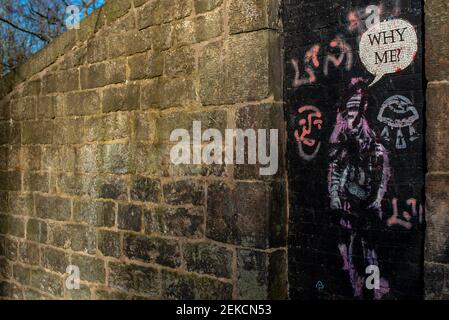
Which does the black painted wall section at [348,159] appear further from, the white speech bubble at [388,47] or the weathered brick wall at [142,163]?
the weathered brick wall at [142,163]

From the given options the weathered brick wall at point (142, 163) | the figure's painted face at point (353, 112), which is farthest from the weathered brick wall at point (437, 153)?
the weathered brick wall at point (142, 163)

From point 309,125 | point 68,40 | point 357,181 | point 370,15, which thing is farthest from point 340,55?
point 68,40

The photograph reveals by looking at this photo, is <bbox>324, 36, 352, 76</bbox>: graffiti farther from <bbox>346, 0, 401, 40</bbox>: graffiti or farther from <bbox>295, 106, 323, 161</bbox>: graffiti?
<bbox>295, 106, 323, 161</bbox>: graffiti

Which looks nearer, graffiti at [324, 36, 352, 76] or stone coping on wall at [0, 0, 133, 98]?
graffiti at [324, 36, 352, 76]

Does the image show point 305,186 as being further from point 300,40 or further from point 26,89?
point 26,89

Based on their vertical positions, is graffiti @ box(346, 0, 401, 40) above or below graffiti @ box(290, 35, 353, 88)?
above

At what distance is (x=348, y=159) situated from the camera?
10.3 ft

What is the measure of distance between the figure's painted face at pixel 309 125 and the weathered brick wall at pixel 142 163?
16 cm

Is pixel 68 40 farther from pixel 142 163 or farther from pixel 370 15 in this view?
pixel 370 15

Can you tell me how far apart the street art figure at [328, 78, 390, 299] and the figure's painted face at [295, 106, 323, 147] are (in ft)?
0.46

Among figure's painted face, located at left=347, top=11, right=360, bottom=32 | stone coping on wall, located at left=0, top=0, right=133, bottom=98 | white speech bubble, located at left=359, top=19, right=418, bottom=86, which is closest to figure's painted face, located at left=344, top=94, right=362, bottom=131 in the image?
white speech bubble, located at left=359, top=19, right=418, bottom=86

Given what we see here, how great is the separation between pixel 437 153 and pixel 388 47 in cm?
73

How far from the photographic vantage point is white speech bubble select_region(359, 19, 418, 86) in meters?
2.87

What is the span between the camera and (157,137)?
13.0ft
